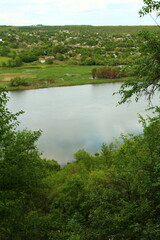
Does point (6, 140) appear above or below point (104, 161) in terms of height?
below

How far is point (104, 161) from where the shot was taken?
11.4 meters

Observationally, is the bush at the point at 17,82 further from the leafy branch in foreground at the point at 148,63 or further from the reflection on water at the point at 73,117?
the leafy branch in foreground at the point at 148,63

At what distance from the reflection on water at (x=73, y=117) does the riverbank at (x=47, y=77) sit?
120 inches

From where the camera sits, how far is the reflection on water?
18500 millimetres

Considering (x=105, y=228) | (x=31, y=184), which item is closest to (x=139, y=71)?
(x=105, y=228)

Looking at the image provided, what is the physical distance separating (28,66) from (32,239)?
172ft

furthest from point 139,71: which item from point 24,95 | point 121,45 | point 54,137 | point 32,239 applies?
point 121,45

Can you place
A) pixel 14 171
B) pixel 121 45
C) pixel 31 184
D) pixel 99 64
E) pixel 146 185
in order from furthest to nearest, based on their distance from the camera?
pixel 121 45
pixel 99 64
pixel 31 184
pixel 14 171
pixel 146 185

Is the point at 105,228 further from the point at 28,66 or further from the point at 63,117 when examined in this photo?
the point at 28,66

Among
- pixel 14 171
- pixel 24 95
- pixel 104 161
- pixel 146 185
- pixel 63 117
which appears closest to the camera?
pixel 146 185

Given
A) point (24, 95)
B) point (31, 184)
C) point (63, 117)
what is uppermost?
point (24, 95)

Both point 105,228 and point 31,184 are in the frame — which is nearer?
point 105,228

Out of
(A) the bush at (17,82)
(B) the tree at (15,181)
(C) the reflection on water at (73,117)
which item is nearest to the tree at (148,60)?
(B) the tree at (15,181)

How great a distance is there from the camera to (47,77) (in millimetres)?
43344
